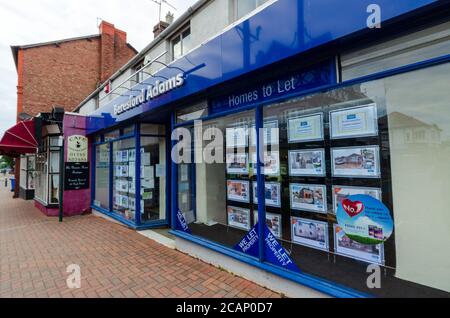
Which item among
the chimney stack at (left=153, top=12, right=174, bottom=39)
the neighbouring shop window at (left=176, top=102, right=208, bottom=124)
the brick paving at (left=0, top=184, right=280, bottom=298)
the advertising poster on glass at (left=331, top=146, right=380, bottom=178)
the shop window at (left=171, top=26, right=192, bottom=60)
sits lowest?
the brick paving at (left=0, top=184, right=280, bottom=298)

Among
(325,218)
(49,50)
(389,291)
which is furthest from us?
(49,50)

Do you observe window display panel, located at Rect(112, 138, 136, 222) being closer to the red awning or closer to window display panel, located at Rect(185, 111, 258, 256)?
window display panel, located at Rect(185, 111, 258, 256)

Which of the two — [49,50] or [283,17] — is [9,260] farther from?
[49,50]

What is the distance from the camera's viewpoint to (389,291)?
2834 mm

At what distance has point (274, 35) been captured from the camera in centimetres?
321

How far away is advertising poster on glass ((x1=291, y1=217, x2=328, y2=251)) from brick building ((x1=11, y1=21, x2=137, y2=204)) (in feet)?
49.8

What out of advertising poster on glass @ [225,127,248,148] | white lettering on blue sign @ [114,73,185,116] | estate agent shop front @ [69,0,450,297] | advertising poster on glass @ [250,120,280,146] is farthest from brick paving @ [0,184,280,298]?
white lettering on blue sign @ [114,73,185,116]

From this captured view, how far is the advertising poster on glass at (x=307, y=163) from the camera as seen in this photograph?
340 cm

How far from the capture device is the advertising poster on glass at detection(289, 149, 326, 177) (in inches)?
134

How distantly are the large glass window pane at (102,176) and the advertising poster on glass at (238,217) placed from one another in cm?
569

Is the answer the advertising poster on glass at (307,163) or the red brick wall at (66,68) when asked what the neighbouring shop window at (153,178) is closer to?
the advertising poster on glass at (307,163)

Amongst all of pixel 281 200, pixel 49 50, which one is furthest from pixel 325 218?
pixel 49 50

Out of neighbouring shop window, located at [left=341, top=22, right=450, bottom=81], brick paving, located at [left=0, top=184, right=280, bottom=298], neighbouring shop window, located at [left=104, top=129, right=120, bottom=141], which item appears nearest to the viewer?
neighbouring shop window, located at [left=341, top=22, right=450, bottom=81]

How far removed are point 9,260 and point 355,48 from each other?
650cm
